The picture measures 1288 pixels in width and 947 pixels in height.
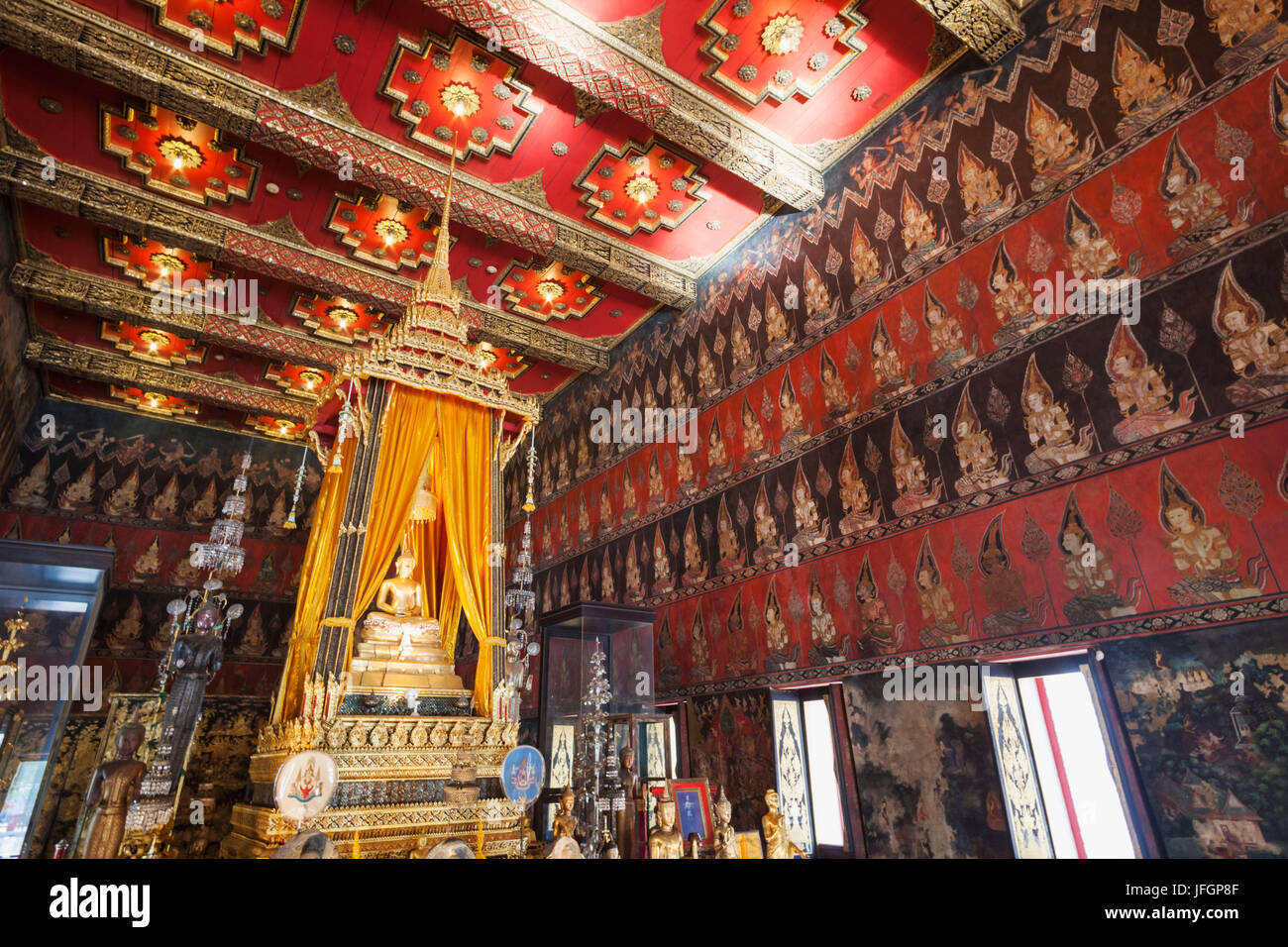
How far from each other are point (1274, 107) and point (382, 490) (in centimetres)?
712

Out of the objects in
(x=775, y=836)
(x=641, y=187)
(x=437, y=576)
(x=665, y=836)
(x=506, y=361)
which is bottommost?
(x=775, y=836)

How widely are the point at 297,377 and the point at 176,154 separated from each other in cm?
507

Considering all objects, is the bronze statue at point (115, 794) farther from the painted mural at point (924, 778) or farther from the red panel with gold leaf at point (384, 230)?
the red panel with gold leaf at point (384, 230)

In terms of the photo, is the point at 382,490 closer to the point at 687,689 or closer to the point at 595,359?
the point at 687,689

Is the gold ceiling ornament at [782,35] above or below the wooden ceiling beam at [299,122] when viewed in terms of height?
above

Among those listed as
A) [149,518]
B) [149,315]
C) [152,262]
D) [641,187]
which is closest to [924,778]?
[641,187]

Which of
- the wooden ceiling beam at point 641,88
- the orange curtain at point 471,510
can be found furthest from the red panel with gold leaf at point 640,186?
the orange curtain at point 471,510

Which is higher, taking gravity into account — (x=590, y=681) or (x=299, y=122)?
(x=299, y=122)

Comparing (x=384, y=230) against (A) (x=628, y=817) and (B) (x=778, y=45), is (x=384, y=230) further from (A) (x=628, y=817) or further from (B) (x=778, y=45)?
(A) (x=628, y=817)

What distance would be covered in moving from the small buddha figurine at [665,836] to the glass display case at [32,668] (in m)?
4.73

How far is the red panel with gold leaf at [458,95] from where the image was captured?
6.48 meters

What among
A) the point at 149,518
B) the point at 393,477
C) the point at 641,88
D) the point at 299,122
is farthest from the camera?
the point at 149,518

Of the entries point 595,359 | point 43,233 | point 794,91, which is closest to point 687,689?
point 595,359

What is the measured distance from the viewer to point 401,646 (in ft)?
18.0
